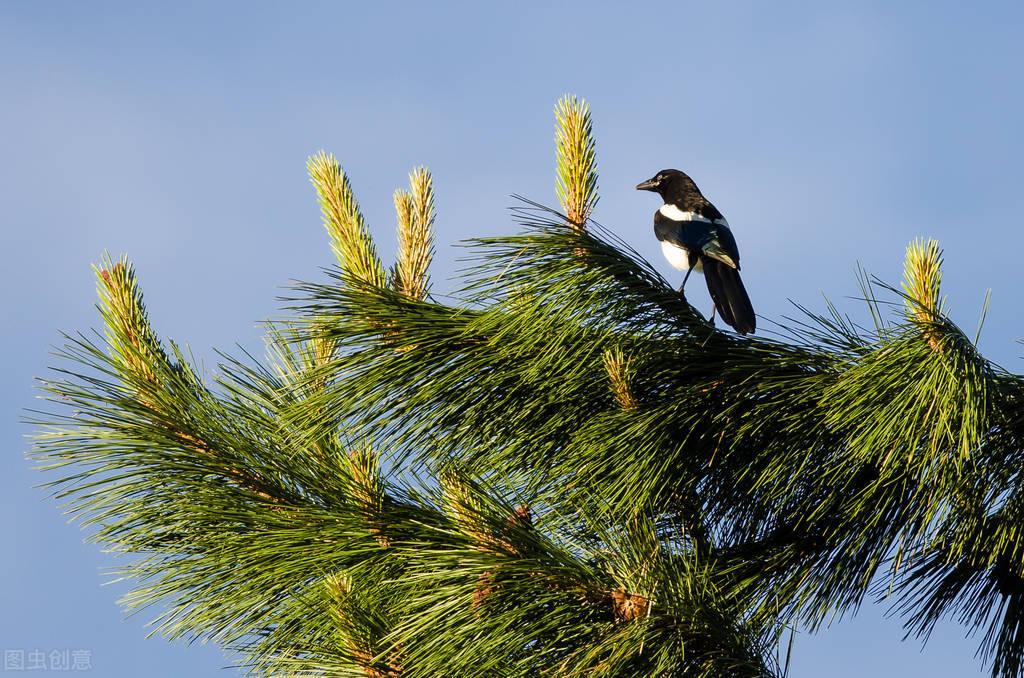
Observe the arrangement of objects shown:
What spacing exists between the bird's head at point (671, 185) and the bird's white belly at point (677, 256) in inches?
34.7

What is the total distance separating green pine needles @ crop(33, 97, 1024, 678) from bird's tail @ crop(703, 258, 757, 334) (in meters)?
1.17

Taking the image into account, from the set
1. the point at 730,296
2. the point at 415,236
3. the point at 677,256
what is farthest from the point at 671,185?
the point at 415,236

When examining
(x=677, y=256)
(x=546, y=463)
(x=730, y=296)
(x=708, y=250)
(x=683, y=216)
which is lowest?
(x=546, y=463)

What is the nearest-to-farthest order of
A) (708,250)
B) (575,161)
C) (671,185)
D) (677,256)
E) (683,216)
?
(575,161) < (708,250) < (677,256) < (683,216) < (671,185)

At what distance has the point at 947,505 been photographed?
2.53m

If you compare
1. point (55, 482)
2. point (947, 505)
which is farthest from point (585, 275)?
point (55, 482)

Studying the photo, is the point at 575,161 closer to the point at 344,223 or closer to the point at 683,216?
the point at 344,223

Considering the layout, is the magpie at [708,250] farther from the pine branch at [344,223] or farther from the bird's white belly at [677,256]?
the pine branch at [344,223]

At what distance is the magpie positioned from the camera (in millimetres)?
3945

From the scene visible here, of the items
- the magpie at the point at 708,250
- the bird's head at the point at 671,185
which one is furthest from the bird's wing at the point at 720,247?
the bird's head at the point at 671,185

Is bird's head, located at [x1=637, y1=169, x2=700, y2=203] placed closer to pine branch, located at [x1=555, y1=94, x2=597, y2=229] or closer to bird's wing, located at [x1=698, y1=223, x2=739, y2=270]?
bird's wing, located at [x1=698, y1=223, x2=739, y2=270]

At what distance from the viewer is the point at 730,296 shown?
398 centimetres

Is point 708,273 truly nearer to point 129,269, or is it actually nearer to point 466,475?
point 466,475

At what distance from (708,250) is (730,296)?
1.05 ft
